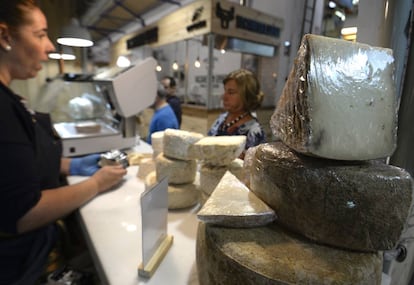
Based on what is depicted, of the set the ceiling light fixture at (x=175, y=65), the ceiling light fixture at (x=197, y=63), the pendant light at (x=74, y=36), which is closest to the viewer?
the pendant light at (x=74, y=36)

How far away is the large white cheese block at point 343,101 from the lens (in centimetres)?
50

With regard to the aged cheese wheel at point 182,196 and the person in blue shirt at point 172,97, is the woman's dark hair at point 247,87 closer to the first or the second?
the aged cheese wheel at point 182,196

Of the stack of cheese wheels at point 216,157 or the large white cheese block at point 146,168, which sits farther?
the large white cheese block at point 146,168

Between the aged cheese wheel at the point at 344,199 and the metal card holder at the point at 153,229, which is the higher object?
the aged cheese wheel at the point at 344,199

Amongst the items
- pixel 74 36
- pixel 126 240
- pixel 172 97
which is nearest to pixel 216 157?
pixel 126 240

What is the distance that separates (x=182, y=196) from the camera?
1038 mm

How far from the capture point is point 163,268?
2.41 ft

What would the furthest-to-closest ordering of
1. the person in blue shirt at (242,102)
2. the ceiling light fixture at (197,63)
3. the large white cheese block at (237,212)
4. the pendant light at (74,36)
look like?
the ceiling light fixture at (197,63)
the pendant light at (74,36)
the person in blue shirt at (242,102)
the large white cheese block at (237,212)

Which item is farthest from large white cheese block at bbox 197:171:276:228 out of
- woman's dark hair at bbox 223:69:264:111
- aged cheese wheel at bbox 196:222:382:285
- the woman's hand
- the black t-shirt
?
woman's dark hair at bbox 223:69:264:111

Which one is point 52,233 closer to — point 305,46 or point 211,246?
point 211,246

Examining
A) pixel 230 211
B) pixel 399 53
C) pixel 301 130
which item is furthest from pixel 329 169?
pixel 399 53

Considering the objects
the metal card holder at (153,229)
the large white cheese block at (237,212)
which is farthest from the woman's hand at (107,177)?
the large white cheese block at (237,212)

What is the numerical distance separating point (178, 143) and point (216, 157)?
17 centimetres

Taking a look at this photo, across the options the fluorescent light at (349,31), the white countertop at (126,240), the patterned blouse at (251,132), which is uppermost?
the fluorescent light at (349,31)
